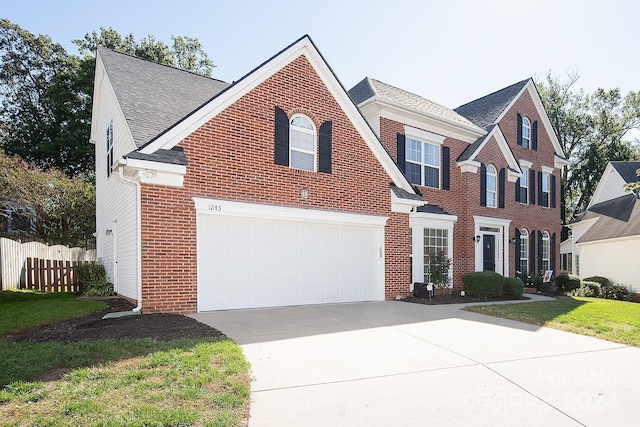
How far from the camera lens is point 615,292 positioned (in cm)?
1961

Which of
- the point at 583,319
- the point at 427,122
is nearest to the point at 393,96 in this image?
the point at 427,122

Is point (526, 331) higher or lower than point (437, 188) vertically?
lower

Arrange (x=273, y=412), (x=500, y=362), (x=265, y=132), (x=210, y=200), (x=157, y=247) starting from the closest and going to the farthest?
(x=273, y=412), (x=500, y=362), (x=157, y=247), (x=210, y=200), (x=265, y=132)

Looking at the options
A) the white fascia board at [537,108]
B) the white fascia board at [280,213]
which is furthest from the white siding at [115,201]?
the white fascia board at [537,108]

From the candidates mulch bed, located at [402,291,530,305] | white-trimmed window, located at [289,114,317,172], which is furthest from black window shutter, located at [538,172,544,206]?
white-trimmed window, located at [289,114,317,172]

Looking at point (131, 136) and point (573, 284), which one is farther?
point (573, 284)

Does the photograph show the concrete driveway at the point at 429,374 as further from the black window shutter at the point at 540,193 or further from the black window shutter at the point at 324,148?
the black window shutter at the point at 540,193

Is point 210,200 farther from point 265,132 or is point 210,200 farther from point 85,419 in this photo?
point 85,419

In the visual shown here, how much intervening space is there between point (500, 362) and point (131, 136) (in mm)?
9123

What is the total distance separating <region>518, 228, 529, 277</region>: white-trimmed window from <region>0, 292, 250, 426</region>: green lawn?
17.7 meters

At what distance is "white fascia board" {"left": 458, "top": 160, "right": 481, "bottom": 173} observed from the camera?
1658cm

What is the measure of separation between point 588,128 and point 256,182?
39422mm

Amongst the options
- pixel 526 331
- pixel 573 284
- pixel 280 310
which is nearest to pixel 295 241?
pixel 280 310

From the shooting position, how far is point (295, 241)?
10.9m
